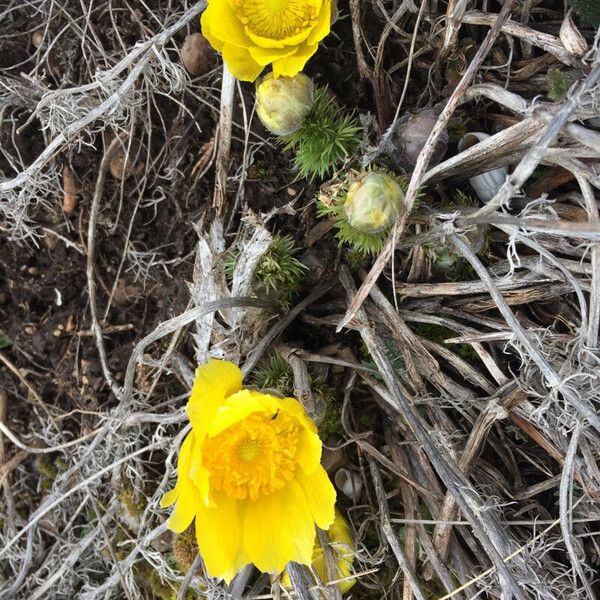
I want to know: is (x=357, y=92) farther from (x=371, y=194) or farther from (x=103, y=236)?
(x=103, y=236)

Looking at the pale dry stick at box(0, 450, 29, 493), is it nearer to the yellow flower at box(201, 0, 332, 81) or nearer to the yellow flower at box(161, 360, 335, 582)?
the yellow flower at box(161, 360, 335, 582)

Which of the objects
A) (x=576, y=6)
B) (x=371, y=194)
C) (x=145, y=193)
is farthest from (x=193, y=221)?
(x=576, y=6)

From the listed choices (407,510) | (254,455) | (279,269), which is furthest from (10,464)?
(407,510)

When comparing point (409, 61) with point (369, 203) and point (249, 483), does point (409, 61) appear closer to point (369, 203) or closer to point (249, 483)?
point (369, 203)

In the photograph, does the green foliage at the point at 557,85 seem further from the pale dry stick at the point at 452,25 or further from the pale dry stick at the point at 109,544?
the pale dry stick at the point at 109,544

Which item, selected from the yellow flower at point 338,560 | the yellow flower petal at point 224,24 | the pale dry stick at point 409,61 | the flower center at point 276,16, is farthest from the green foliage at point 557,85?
the yellow flower at point 338,560

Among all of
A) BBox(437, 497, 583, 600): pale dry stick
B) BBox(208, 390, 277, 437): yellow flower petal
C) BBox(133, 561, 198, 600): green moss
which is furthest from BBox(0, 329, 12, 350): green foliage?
BBox(437, 497, 583, 600): pale dry stick
